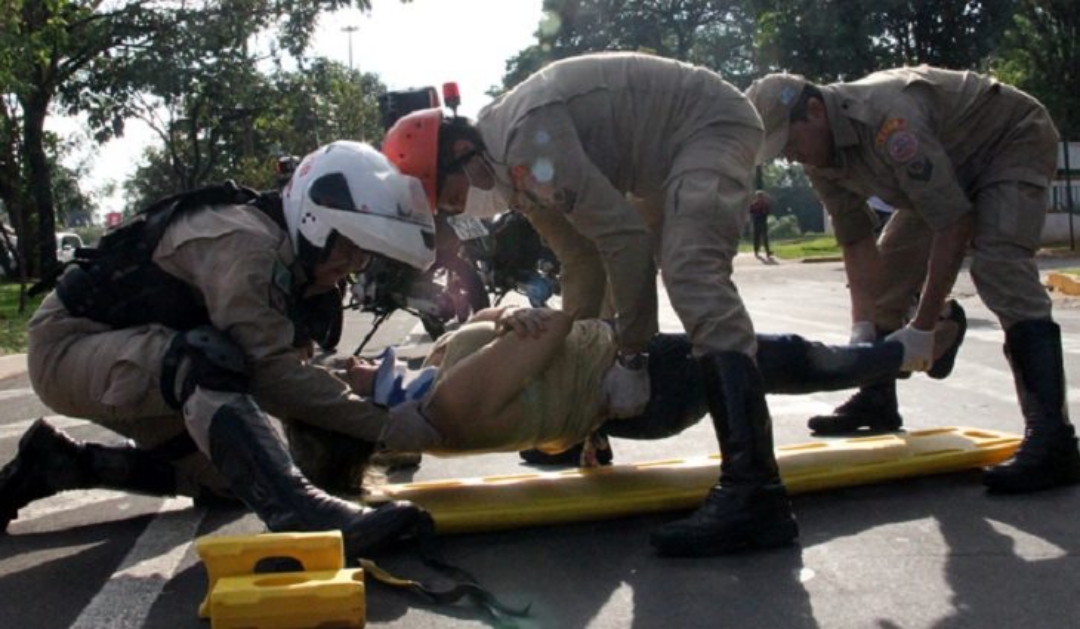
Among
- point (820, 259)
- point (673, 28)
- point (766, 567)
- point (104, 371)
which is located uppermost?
point (673, 28)

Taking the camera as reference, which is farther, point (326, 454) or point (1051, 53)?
point (1051, 53)

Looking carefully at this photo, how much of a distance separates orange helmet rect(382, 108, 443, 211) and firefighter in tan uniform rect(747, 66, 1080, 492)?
1161 millimetres

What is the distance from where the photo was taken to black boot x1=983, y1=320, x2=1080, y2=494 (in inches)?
165

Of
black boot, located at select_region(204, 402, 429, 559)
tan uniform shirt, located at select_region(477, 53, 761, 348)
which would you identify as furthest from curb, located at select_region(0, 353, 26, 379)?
black boot, located at select_region(204, 402, 429, 559)

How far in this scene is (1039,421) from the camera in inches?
167

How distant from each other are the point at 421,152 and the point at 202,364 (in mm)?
1101

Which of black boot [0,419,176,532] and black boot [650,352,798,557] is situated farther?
black boot [0,419,176,532]

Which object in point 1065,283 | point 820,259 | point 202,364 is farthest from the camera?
point 820,259

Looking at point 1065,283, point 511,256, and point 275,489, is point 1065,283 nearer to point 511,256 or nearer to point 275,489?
point 511,256

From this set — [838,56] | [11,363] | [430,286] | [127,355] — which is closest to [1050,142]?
[127,355]

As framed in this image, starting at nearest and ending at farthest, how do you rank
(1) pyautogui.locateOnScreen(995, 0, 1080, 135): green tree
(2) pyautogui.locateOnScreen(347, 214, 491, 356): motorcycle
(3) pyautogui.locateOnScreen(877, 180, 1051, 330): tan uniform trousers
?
1. (3) pyautogui.locateOnScreen(877, 180, 1051, 330): tan uniform trousers
2. (2) pyautogui.locateOnScreen(347, 214, 491, 356): motorcycle
3. (1) pyautogui.locateOnScreen(995, 0, 1080, 135): green tree

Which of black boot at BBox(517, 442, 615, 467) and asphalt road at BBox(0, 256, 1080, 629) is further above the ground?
asphalt road at BBox(0, 256, 1080, 629)

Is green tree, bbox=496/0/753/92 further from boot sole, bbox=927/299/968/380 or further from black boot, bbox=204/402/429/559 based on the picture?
black boot, bbox=204/402/429/559

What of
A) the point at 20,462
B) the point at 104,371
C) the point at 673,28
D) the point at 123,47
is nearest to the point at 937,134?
the point at 104,371
